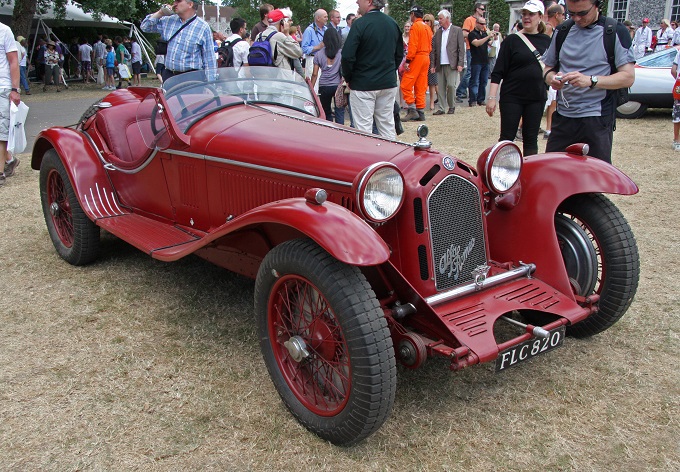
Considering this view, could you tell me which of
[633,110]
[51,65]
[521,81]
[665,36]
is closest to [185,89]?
[521,81]

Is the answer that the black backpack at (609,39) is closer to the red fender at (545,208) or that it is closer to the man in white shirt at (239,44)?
the red fender at (545,208)

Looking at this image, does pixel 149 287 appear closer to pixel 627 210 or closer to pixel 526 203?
pixel 526 203

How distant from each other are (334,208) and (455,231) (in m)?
0.71

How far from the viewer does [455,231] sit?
2.86 metres

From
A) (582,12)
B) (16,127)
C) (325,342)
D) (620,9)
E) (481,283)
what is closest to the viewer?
(325,342)

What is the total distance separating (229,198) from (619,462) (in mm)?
2391

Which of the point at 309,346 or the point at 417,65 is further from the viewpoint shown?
the point at 417,65

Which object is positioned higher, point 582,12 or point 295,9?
point 295,9

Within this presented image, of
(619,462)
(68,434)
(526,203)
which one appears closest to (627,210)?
(526,203)

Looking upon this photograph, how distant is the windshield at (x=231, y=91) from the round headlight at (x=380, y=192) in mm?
1688

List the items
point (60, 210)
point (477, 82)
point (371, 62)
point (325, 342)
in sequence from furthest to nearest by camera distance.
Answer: point (477, 82), point (371, 62), point (60, 210), point (325, 342)

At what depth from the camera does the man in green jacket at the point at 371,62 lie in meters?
6.21

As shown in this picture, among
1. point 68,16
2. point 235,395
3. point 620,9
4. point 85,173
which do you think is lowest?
point 235,395

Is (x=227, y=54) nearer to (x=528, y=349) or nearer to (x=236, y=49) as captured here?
(x=236, y=49)
